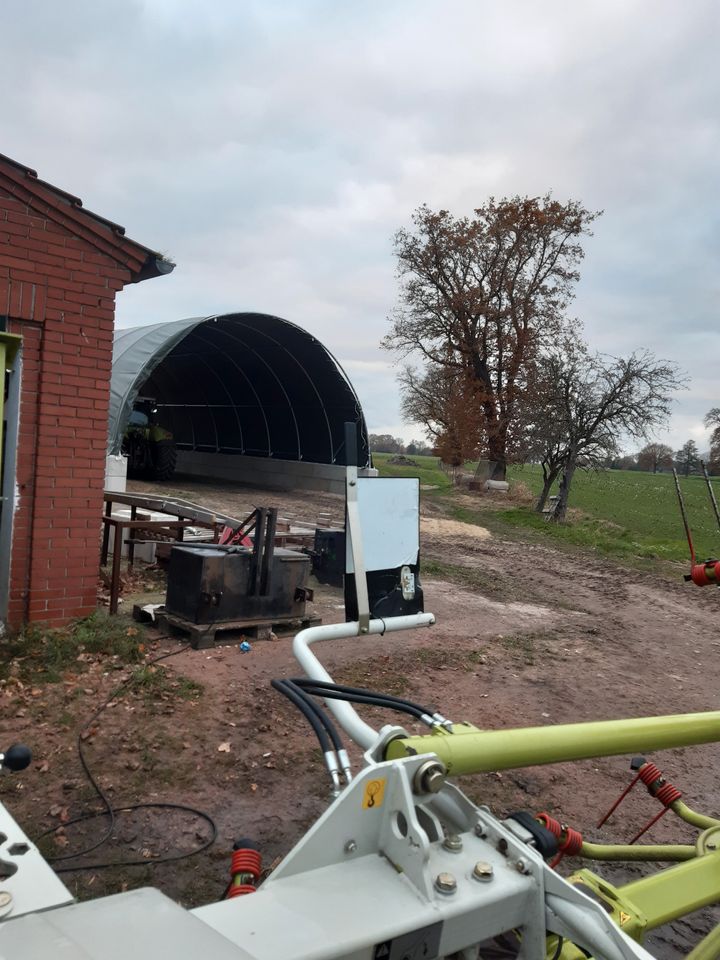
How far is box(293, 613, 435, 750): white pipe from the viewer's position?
6.91 ft

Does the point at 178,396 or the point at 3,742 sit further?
the point at 178,396

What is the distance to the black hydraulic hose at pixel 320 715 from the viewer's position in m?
1.93

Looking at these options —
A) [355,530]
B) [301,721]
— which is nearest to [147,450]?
[301,721]

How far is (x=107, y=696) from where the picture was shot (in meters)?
5.28

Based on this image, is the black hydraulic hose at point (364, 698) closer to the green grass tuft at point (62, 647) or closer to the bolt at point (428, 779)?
the bolt at point (428, 779)

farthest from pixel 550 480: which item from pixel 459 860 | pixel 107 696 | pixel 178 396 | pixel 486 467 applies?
pixel 459 860

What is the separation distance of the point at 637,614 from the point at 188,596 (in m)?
6.33

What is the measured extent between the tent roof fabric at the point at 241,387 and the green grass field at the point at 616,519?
456 cm

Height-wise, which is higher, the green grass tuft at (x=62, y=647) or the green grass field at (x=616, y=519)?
the green grass field at (x=616, y=519)

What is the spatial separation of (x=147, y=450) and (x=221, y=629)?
1437cm

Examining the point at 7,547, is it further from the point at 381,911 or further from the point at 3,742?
the point at 381,911

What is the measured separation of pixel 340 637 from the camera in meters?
2.39

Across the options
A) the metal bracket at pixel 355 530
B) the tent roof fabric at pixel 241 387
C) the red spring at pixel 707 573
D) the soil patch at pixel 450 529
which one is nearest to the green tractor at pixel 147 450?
the tent roof fabric at pixel 241 387

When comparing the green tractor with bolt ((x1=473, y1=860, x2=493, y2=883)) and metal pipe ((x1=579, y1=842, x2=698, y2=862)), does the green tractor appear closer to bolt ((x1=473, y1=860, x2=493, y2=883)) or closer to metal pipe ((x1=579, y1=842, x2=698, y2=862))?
metal pipe ((x1=579, y1=842, x2=698, y2=862))
